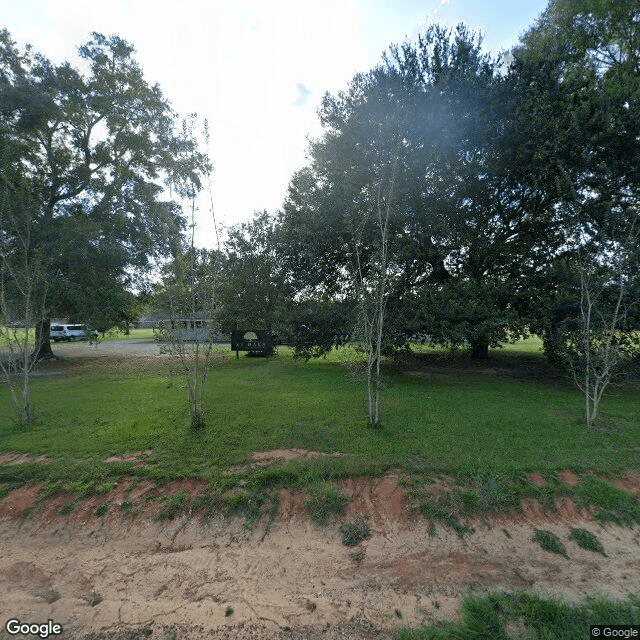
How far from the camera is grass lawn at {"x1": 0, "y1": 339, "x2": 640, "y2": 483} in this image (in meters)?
5.11

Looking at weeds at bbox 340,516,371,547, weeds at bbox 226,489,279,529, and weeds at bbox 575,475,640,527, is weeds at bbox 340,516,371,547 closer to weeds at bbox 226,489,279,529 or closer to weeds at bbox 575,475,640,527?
weeds at bbox 226,489,279,529

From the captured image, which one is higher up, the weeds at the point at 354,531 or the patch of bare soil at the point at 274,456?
the patch of bare soil at the point at 274,456

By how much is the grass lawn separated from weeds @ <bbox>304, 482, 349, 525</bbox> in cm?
33

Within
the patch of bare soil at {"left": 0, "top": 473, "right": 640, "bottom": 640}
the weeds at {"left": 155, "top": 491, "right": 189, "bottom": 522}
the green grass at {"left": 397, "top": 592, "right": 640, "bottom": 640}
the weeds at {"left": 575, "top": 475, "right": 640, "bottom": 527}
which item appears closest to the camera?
the green grass at {"left": 397, "top": 592, "right": 640, "bottom": 640}

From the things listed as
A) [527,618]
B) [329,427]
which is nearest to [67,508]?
[329,427]

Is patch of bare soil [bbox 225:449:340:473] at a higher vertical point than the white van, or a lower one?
lower

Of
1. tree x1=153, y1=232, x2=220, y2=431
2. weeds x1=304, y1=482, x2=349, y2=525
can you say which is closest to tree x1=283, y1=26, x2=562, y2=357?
tree x1=153, y1=232, x2=220, y2=431

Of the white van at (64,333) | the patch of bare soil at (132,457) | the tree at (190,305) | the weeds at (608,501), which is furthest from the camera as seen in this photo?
the white van at (64,333)

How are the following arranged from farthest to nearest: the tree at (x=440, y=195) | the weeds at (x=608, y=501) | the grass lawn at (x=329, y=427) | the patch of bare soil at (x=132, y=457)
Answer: the tree at (x=440, y=195), the patch of bare soil at (x=132, y=457), the grass lawn at (x=329, y=427), the weeds at (x=608, y=501)

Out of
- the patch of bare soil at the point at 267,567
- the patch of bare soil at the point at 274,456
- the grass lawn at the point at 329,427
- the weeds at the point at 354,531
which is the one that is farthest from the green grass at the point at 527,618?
the patch of bare soil at the point at 274,456

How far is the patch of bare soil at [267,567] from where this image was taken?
3.02 meters

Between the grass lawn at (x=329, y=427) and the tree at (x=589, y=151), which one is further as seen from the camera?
the tree at (x=589, y=151)

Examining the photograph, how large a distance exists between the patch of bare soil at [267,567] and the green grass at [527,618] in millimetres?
150

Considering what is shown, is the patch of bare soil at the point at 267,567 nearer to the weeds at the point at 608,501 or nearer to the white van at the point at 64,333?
the weeds at the point at 608,501
